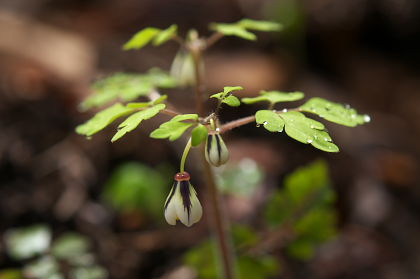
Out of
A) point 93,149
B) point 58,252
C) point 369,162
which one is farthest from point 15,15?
point 369,162

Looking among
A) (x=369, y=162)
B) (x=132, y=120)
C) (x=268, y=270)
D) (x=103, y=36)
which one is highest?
(x=132, y=120)

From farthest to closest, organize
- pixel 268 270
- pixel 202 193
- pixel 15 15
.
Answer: pixel 15 15 < pixel 202 193 < pixel 268 270

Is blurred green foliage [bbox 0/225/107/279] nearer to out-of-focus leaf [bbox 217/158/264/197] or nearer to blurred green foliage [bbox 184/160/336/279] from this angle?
blurred green foliage [bbox 184/160/336/279]

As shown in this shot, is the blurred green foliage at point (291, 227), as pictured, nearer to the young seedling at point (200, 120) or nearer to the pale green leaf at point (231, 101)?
the young seedling at point (200, 120)

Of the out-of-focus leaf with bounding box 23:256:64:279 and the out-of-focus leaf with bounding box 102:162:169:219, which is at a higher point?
the out-of-focus leaf with bounding box 23:256:64:279

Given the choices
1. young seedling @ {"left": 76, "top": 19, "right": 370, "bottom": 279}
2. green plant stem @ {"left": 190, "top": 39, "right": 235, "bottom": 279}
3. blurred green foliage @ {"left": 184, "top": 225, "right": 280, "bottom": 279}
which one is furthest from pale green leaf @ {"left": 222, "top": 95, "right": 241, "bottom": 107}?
blurred green foliage @ {"left": 184, "top": 225, "right": 280, "bottom": 279}

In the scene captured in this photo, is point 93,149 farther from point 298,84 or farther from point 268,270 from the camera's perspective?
point 298,84

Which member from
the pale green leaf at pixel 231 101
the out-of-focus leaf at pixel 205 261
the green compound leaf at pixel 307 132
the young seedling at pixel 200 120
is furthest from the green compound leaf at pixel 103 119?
the out-of-focus leaf at pixel 205 261
